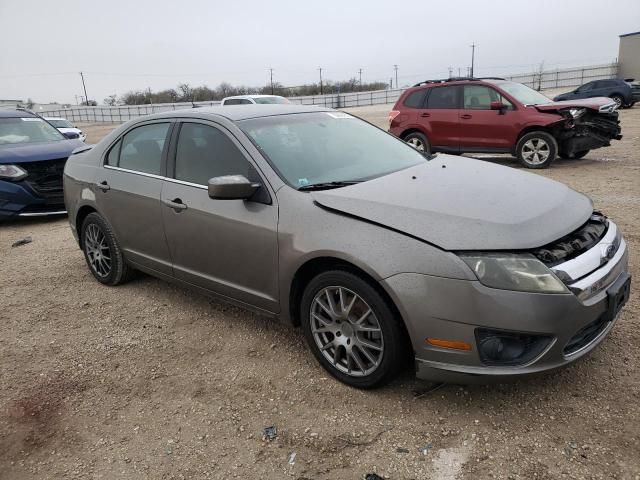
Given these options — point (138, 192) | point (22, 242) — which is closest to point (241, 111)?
point (138, 192)

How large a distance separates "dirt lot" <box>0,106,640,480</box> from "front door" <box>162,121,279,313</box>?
0.49 metres

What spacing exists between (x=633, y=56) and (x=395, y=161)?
4921 centimetres

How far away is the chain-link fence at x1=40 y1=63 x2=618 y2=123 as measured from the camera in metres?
45.1

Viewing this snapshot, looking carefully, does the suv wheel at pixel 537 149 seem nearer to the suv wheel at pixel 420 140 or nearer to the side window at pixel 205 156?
the suv wheel at pixel 420 140

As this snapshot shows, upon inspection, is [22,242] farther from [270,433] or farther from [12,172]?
[270,433]

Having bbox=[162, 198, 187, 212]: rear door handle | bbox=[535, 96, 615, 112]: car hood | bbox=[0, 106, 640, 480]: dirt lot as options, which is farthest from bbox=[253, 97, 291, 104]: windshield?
bbox=[0, 106, 640, 480]: dirt lot

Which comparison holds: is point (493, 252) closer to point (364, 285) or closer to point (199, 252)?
point (364, 285)

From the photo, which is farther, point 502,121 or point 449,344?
point 502,121

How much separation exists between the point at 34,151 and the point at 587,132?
9.47m

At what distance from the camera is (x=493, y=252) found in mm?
2467

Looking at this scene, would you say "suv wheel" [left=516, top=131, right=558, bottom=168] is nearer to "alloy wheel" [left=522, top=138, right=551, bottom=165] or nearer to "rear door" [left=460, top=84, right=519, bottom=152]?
"alloy wheel" [left=522, top=138, right=551, bottom=165]

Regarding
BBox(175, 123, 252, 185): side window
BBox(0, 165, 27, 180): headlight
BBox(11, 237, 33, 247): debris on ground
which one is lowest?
BBox(11, 237, 33, 247): debris on ground

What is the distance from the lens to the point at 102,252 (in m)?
4.78

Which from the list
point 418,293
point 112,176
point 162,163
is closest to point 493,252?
point 418,293
